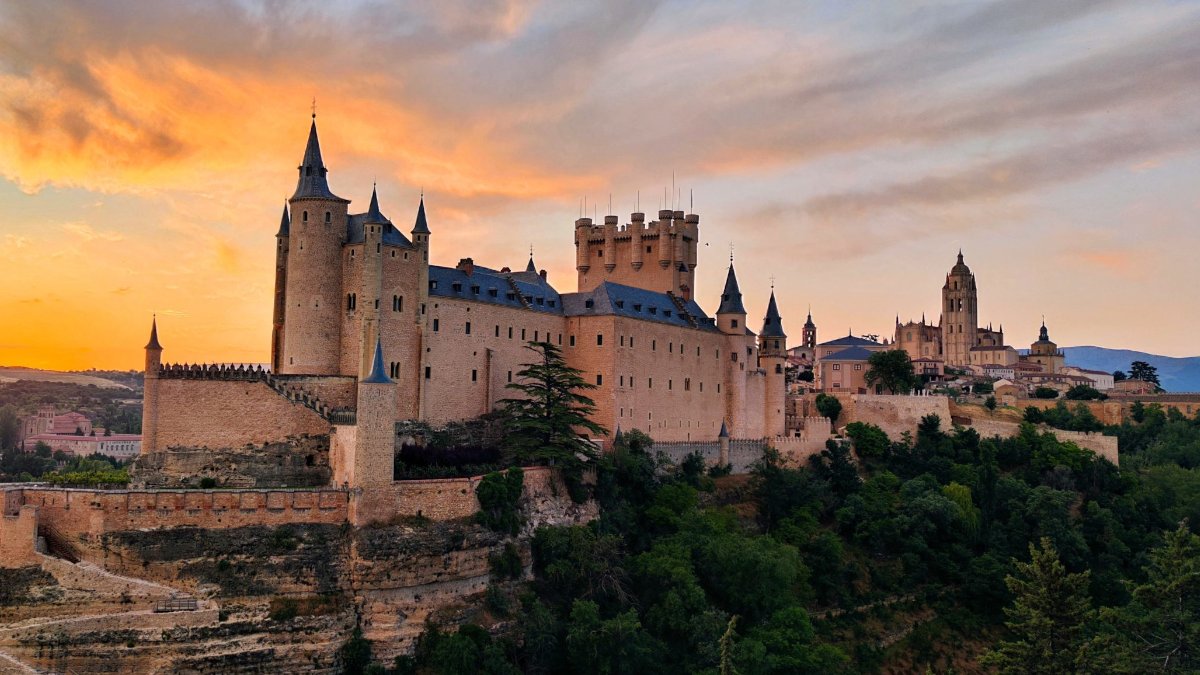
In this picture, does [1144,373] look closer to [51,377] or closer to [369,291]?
[369,291]

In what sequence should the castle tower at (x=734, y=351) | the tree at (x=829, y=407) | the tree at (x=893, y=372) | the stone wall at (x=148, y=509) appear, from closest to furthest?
the stone wall at (x=148, y=509), the castle tower at (x=734, y=351), the tree at (x=829, y=407), the tree at (x=893, y=372)

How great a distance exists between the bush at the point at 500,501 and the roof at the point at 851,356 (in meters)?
62.0

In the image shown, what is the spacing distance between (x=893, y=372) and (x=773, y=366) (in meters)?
18.4

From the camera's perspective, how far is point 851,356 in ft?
339

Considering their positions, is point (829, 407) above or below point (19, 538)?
above

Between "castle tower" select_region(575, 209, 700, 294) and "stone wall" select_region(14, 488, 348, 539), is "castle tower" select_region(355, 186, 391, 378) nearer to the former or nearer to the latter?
"stone wall" select_region(14, 488, 348, 539)

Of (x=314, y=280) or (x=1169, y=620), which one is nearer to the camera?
(x=1169, y=620)

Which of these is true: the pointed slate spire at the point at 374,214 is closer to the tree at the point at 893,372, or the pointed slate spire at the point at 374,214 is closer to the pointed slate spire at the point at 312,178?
the pointed slate spire at the point at 312,178

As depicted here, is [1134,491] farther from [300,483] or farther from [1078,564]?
[300,483]

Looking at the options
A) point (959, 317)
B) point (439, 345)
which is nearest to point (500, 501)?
point (439, 345)

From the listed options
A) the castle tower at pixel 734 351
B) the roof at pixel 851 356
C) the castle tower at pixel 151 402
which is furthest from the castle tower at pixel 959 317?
the castle tower at pixel 151 402

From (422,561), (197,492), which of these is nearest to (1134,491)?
(422,561)

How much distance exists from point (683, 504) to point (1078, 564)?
24.6 m

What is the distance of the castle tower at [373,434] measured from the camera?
4138 cm
